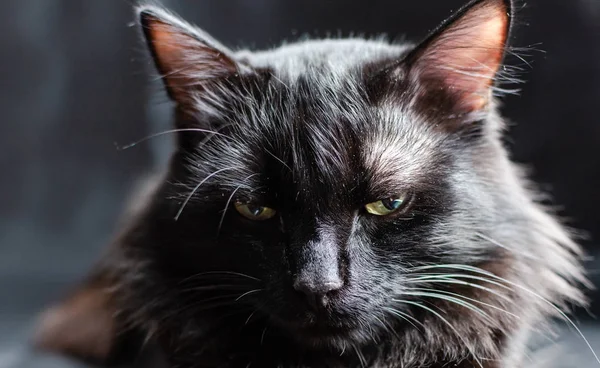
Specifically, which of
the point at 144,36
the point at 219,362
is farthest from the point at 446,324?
the point at 144,36

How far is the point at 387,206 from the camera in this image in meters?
1.01

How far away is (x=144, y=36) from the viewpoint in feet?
3.60

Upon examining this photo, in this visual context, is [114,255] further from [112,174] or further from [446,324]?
[446,324]

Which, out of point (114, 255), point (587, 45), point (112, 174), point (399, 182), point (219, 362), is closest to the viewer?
point (399, 182)

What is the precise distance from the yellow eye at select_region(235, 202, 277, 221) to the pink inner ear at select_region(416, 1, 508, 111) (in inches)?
12.4

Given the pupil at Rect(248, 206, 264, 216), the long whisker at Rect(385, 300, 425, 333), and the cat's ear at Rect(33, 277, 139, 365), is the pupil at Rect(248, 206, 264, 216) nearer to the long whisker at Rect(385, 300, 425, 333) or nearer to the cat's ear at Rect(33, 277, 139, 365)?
the long whisker at Rect(385, 300, 425, 333)

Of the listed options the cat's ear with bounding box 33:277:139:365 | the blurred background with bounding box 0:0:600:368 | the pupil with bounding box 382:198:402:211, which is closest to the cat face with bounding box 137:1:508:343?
the pupil with bounding box 382:198:402:211

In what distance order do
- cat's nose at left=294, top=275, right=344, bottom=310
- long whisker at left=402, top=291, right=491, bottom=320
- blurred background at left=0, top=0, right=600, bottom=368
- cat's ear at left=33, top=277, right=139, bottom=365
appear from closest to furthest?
1. cat's nose at left=294, top=275, right=344, bottom=310
2. long whisker at left=402, top=291, right=491, bottom=320
3. cat's ear at left=33, top=277, right=139, bottom=365
4. blurred background at left=0, top=0, right=600, bottom=368

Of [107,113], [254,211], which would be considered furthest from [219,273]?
[107,113]

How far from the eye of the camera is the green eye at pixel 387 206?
39.4 inches

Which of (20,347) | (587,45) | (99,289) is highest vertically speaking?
(587,45)

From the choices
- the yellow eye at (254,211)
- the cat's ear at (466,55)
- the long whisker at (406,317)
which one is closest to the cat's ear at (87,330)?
the yellow eye at (254,211)

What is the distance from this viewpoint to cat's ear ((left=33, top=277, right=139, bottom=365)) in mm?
1385

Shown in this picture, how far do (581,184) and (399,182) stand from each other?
78 cm
